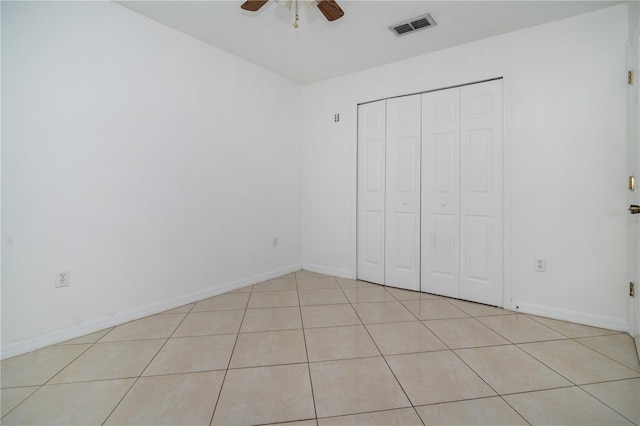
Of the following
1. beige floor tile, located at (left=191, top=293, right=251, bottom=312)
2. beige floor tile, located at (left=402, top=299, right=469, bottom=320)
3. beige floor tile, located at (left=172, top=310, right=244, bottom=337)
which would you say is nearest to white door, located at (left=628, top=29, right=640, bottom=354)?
beige floor tile, located at (left=402, top=299, right=469, bottom=320)

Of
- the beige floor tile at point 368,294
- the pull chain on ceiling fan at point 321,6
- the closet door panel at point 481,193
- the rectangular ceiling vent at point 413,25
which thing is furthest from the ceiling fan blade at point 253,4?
the beige floor tile at point 368,294

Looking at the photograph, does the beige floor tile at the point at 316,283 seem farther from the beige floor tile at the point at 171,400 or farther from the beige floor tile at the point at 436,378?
the beige floor tile at the point at 171,400

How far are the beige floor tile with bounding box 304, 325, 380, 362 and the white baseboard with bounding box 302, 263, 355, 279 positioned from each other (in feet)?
4.69

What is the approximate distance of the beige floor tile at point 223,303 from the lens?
9.06ft

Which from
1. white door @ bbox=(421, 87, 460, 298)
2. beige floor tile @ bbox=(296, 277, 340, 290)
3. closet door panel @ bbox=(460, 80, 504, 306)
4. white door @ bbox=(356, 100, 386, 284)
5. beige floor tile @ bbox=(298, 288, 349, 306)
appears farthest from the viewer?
white door @ bbox=(356, 100, 386, 284)

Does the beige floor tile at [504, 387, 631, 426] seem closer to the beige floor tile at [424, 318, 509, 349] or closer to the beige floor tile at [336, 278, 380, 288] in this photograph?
the beige floor tile at [424, 318, 509, 349]

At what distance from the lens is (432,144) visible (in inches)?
124

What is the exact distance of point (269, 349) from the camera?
2004 millimetres

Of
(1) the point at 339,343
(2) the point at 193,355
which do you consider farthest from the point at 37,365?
(1) the point at 339,343

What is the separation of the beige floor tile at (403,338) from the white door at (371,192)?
1.19 m

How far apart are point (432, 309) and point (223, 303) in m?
2.03

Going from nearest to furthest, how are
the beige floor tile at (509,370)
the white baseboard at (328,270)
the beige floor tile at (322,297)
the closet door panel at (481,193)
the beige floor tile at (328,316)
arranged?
the beige floor tile at (509,370) → the beige floor tile at (328,316) → the closet door panel at (481,193) → the beige floor tile at (322,297) → the white baseboard at (328,270)

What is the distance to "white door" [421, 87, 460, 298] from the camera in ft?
9.95

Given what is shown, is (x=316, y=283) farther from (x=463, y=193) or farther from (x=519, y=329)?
(x=519, y=329)
